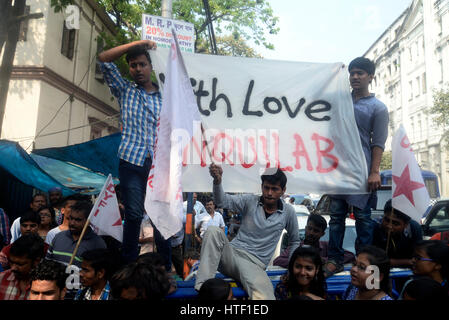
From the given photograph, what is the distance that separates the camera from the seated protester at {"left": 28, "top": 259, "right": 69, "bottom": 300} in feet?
8.13

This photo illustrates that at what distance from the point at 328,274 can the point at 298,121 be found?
55.8 inches

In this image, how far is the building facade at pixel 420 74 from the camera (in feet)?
87.9

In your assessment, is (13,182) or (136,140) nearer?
(136,140)

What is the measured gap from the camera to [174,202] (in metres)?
2.41

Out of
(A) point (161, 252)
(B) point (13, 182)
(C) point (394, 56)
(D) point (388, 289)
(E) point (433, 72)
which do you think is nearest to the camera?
(D) point (388, 289)

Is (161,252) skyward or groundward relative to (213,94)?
groundward

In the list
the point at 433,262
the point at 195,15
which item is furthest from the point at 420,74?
the point at 433,262

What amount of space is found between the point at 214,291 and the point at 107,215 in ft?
4.10

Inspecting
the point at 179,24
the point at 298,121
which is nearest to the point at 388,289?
the point at 298,121

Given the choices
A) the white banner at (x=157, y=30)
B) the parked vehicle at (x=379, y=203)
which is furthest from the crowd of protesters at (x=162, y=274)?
the white banner at (x=157, y=30)

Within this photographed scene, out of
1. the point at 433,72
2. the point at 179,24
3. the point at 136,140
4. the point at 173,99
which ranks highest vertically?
the point at 433,72

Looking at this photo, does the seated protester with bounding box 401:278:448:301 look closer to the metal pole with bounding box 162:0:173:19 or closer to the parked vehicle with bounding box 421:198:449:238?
the parked vehicle with bounding box 421:198:449:238

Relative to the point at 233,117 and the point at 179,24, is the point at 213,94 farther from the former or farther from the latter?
the point at 179,24

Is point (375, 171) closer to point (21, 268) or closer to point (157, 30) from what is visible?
point (21, 268)
